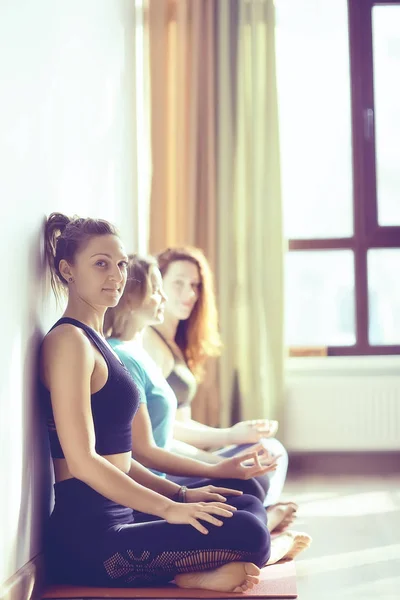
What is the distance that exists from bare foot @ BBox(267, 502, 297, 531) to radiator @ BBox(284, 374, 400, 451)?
1528 millimetres

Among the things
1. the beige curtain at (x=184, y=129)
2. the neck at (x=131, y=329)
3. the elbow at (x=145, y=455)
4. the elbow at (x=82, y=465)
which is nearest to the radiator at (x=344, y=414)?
the beige curtain at (x=184, y=129)

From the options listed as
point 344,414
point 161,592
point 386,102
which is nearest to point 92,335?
point 161,592

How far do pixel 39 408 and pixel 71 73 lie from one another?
108 centimetres

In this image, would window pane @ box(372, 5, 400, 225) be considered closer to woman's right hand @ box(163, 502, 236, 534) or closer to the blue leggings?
the blue leggings

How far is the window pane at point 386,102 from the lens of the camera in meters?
4.41

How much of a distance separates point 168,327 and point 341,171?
6.38ft

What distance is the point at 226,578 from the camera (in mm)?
1929

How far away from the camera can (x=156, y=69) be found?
4.17 m

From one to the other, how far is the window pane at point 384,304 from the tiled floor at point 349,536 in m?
0.87

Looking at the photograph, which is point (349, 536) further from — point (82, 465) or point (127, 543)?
point (82, 465)

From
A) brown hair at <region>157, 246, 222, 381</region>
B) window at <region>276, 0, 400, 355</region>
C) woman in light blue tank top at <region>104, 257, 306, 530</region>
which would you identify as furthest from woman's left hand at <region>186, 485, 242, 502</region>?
window at <region>276, 0, 400, 355</region>

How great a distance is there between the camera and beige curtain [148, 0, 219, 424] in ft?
13.5

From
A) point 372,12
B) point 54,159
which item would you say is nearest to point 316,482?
point 54,159

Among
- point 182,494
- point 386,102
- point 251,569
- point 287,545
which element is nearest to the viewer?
point 251,569
